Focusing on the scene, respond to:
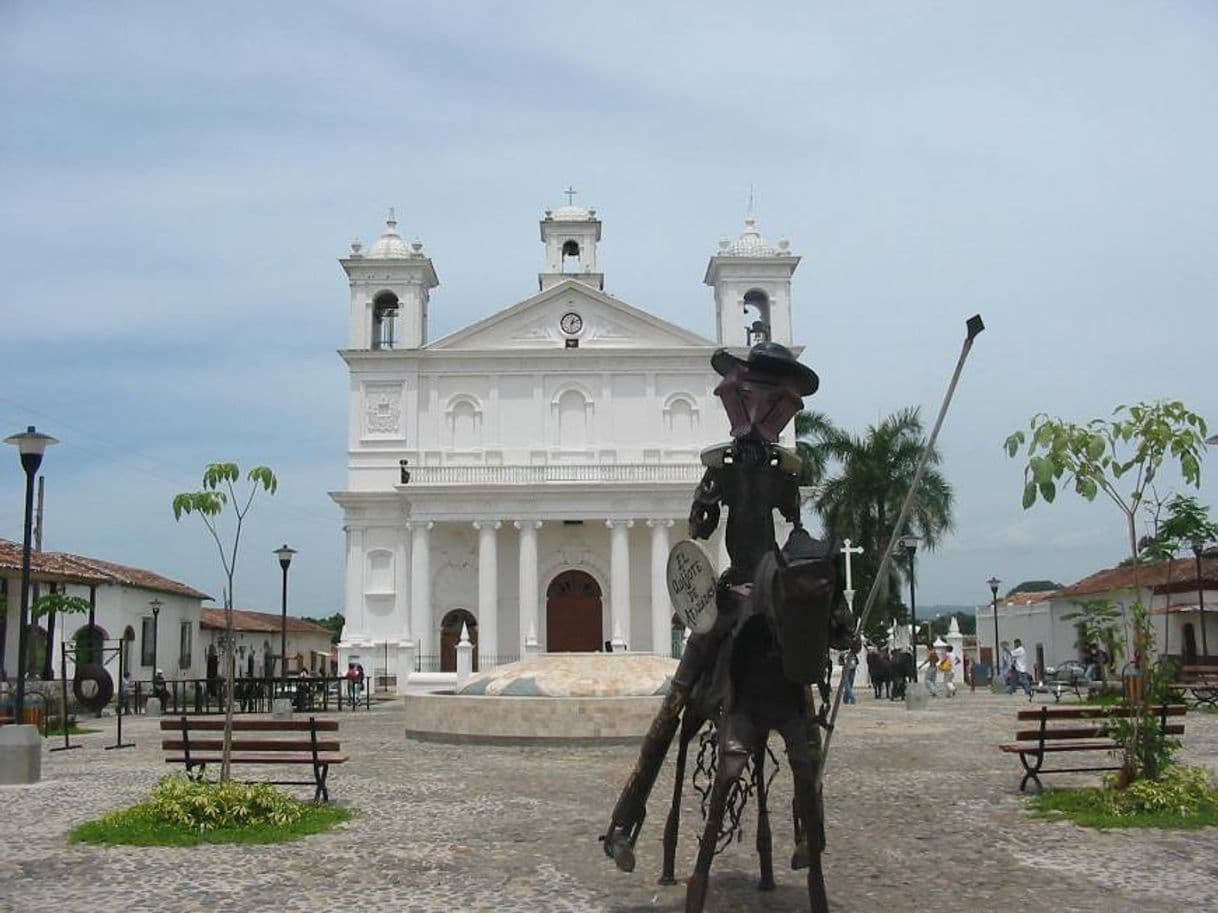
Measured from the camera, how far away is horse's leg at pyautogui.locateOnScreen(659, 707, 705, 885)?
6.80 meters

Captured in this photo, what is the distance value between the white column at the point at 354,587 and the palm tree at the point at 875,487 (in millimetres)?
16386

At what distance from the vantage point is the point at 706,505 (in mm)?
6934

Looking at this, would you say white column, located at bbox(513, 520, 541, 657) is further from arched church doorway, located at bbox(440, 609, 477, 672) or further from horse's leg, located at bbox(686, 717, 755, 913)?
horse's leg, located at bbox(686, 717, 755, 913)

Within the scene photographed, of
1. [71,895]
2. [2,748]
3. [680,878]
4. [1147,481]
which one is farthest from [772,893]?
[2,748]

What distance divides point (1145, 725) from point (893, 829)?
92.2 inches

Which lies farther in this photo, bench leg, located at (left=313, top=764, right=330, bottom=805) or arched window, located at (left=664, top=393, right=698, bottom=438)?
arched window, located at (left=664, top=393, right=698, bottom=438)

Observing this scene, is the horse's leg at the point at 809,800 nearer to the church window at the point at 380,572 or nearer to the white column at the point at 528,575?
the white column at the point at 528,575

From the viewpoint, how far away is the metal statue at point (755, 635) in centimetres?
564

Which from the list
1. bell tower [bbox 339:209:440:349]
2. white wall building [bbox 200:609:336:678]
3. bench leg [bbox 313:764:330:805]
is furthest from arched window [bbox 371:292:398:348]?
bench leg [bbox 313:764:330:805]

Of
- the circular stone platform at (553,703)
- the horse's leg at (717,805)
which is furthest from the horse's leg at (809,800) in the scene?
the circular stone platform at (553,703)

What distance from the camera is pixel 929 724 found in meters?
20.6

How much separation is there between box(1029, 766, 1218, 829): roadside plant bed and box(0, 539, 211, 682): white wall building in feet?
75.8

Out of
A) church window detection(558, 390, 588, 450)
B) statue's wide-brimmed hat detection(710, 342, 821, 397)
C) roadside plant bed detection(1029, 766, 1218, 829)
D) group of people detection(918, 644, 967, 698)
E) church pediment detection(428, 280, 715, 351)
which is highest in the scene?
church pediment detection(428, 280, 715, 351)

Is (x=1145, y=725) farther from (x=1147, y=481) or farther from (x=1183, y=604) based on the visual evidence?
(x=1183, y=604)
